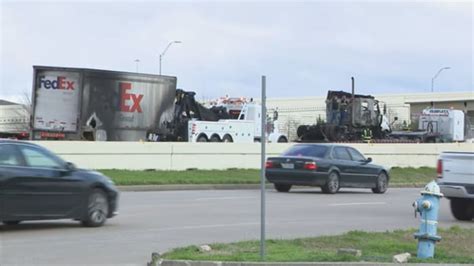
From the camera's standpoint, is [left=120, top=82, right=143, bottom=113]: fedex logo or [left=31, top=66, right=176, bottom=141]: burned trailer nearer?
[left=31, top=66, right=176, bottom=141]: burned trailer

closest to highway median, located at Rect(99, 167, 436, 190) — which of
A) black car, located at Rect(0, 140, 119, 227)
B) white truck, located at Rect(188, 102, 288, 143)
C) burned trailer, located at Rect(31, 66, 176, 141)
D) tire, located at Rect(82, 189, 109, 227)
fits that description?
burned trailer, located at Rect(31, 66, 176, 141)

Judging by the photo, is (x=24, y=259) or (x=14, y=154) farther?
(x=14, y=154)

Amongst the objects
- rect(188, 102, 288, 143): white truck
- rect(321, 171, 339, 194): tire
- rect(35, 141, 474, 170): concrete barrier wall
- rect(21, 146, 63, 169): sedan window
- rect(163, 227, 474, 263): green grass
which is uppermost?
rect(188, 102, 288, 143): white truck

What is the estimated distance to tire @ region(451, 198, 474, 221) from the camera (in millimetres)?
16609

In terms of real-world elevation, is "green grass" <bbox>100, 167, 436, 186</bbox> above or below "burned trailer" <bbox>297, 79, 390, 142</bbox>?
below

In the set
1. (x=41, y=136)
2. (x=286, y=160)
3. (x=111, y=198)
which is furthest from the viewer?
(x=41, y=136)

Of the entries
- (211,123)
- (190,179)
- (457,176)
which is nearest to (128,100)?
(211,123)

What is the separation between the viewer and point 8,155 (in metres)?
12.3

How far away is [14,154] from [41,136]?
2164cm

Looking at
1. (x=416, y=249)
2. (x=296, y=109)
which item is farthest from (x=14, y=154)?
(x=296, y=109)

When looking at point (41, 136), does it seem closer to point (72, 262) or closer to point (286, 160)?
point (286, 160)

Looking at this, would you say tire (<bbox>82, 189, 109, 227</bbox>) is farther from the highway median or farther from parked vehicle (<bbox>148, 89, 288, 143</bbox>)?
parked vehicle (<bbox>148, 89, 288, 143</bbox>)

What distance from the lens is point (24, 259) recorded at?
9.86 metres

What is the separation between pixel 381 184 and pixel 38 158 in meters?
15.3
